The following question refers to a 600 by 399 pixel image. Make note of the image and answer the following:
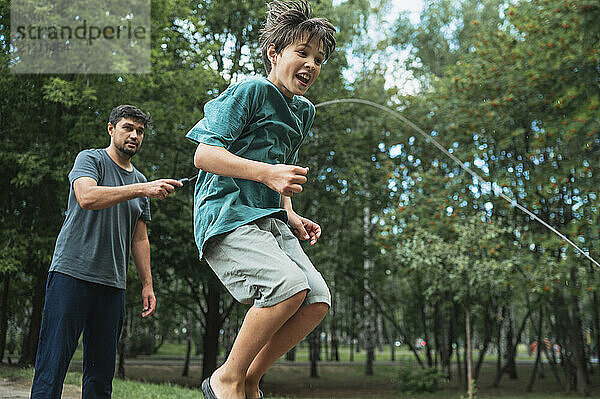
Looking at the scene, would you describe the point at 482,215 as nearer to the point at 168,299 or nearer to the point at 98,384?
the point at 168,299

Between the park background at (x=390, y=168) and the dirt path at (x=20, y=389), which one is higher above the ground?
the park background at (x=390, y=168)

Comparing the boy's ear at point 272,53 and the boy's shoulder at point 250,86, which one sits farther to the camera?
the boy's ear at point 272,53

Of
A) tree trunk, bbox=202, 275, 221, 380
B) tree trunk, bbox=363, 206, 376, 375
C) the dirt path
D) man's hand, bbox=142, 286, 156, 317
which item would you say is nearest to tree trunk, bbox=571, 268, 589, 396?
tree trunk, bbox=363, 206, 376, 375

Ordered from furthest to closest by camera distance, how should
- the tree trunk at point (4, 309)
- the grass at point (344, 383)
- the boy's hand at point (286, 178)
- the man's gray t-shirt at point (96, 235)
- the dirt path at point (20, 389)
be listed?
the grass at point (344, 383) < the tree trunk at point (4, 309) < the dirt path at point (20, 389) < the man's gray t-shirt at point (96, 235) < the boy's hand at point (286, 178)

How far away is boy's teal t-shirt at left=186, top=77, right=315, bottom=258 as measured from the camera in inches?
71.7

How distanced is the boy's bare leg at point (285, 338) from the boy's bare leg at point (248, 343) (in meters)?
0.10

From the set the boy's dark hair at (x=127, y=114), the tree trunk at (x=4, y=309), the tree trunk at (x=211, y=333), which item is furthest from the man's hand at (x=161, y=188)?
the tree trunk at (x=211, y=333)

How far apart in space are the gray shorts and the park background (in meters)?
A: 4.31

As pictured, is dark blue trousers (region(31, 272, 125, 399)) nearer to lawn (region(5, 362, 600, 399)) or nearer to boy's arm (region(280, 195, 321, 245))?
boy's arm (region(280, 195, 321, 245))

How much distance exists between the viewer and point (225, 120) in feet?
6.02

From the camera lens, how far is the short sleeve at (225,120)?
71.7 inches

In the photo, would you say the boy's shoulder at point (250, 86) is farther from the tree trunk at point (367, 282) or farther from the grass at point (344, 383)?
the tree trunk at point (367, 282)

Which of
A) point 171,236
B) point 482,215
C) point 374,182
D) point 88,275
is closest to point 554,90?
point 482,215

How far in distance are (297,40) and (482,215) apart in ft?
33.8
